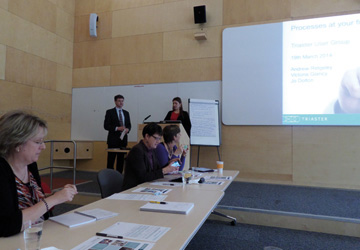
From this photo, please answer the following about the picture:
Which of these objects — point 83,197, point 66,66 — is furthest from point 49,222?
point 66,66

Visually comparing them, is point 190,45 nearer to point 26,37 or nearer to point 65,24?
point 65,24

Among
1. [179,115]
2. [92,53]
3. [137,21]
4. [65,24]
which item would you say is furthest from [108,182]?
[65,24]

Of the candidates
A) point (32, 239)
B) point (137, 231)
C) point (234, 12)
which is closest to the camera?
point (32, 239)

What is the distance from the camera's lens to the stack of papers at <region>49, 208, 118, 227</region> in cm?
121

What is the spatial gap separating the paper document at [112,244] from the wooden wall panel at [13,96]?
4.61 meters

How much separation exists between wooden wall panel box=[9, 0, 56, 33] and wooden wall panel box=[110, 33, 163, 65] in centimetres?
136

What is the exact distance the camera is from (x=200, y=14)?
510cm

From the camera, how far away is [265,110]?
4820 millimetres

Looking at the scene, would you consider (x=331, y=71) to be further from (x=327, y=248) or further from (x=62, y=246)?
(x=62, y=246)

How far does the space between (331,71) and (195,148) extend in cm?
276

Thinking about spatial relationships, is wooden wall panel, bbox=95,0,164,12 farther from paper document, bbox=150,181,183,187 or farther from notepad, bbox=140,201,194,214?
notepad, bbox=140,201,194,214

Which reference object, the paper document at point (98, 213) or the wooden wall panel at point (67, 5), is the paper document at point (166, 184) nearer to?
the paper document at point (98, 213)

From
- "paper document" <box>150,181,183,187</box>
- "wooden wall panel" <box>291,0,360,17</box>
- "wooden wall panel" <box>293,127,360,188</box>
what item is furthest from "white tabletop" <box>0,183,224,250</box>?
"wooden wall panel" <box>291,0,360,17</box>

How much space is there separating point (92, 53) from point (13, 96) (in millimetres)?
1942
